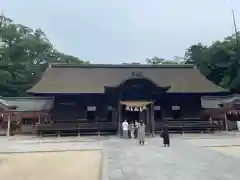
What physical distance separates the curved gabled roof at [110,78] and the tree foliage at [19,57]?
1638 centimetres

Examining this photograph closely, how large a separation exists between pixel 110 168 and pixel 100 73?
20.7 metres

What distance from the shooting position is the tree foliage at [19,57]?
44.2 metres

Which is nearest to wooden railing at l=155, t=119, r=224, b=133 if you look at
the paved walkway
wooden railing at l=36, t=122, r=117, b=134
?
wooden railing at l=36, t=122, r=117, b=134

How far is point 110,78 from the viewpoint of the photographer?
29.0 meters

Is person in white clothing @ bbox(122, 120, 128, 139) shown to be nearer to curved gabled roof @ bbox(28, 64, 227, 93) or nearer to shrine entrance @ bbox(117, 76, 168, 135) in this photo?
shrine entrance @ bbox(117, 76, 168, 135)

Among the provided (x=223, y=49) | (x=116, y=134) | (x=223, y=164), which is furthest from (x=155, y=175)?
(x=223, y=49)

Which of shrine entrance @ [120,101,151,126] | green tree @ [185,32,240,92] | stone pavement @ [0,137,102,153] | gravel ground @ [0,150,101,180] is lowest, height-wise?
gravel ground @ [0,150,101,180]

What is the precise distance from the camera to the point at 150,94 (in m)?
24.3

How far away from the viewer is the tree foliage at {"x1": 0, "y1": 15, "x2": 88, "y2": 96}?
145ft

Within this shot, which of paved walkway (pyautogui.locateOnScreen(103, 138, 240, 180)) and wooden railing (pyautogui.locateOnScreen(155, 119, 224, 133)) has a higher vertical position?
wooden railing (pyautogui.locateOnScreen(155, 119, 224, 133))

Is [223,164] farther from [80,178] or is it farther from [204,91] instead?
[204,91]

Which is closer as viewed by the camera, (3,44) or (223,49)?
(223,49)

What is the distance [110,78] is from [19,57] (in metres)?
26.6

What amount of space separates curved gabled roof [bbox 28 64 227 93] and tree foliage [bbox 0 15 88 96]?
16.4m
